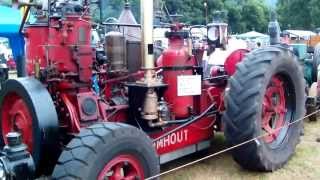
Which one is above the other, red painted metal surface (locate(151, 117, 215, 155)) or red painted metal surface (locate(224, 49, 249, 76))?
red painted metal surface (locate(224, 49, 249, 76))

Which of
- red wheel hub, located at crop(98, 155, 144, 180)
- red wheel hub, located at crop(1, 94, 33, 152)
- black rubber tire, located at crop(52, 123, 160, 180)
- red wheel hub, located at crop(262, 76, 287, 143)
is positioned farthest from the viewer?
red wheel hub, located at crop(262, 76, 287, 143)

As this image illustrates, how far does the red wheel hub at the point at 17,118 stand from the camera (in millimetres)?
3553

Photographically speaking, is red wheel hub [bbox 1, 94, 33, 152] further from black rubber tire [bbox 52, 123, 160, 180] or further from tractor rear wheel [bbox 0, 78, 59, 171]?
black rubber tire [bbox 52, 123, 160, 180]

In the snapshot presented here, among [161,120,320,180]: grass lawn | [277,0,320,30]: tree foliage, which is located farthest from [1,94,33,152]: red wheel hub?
[277,0,320,30]: tree foliage

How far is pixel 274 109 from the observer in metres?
4.70

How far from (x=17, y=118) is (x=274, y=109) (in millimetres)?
2520

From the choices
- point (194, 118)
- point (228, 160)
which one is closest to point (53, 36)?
point (194, 118)

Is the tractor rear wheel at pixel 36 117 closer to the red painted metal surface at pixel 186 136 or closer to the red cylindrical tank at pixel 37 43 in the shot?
the red cylindrical tank at pixel 37 43

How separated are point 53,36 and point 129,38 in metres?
1.03

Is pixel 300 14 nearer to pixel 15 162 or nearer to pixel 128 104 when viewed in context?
pixel 128 104

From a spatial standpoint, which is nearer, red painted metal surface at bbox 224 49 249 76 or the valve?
the valve

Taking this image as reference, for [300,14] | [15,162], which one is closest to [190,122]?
[15,162]

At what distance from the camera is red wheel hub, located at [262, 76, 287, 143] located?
4.62m

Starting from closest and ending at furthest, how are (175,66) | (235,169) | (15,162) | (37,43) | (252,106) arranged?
(15,162) → (37,43) → (252,106) → (175,66) → (235,169)
